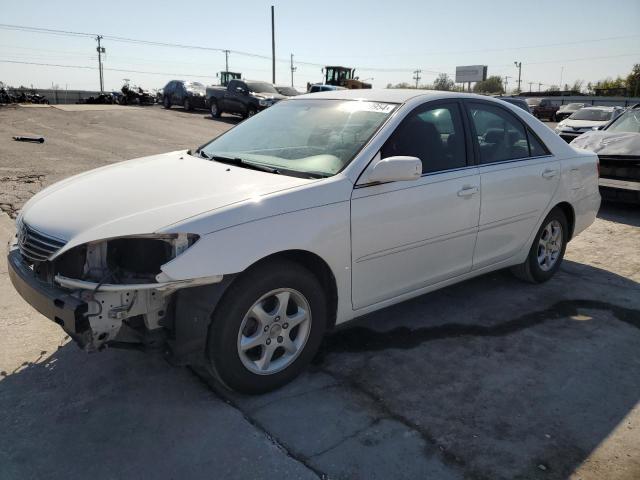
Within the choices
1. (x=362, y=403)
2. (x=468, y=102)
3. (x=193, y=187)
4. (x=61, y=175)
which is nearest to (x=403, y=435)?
(x=362, y=403)

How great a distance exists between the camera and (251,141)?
4008 millimetres

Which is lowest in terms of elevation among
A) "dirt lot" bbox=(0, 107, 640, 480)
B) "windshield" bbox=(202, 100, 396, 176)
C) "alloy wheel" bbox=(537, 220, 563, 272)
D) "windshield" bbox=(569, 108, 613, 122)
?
"dirt lot" bbox=(0, 107, 640, 480)

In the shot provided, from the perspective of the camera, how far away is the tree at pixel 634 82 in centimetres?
6919

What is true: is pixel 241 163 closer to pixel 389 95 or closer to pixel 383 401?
pixel 389 95

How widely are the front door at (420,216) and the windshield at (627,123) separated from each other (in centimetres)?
649

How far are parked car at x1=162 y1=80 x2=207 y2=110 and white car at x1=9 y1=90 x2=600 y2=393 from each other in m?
24.4

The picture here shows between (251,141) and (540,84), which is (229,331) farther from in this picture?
(540,84)

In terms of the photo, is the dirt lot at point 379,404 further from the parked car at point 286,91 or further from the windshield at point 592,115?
the parked car at point 286,91

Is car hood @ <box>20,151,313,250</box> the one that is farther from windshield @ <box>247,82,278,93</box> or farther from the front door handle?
windshield @ <box>247,82,278,93</box>

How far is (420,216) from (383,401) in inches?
48.4

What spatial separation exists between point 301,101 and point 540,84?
387ft

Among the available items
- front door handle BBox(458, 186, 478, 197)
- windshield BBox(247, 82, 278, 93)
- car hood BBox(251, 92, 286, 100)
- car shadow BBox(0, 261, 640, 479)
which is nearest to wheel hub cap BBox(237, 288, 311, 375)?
car shadow BBox(0, 261, 640, 479)

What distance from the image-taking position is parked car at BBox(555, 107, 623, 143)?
15312 millimetres

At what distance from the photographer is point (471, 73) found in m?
85.6
